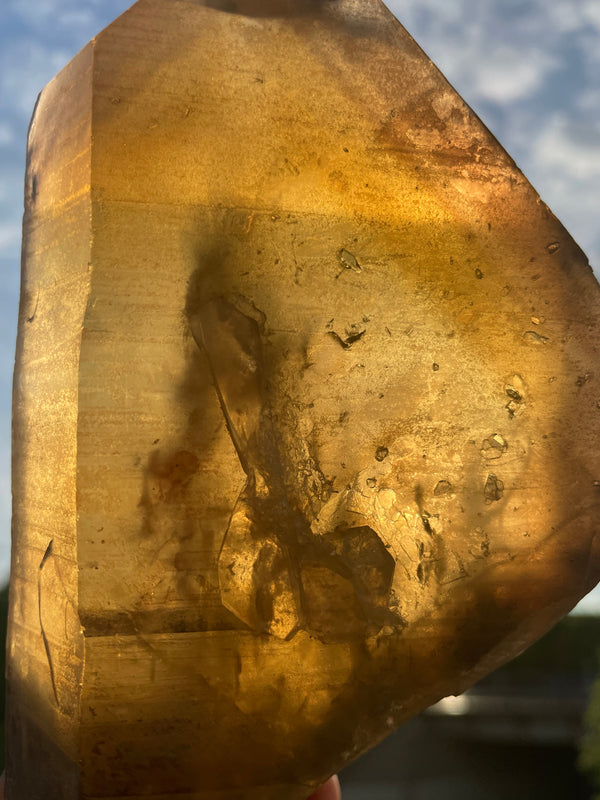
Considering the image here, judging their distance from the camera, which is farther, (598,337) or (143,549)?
(598,337)

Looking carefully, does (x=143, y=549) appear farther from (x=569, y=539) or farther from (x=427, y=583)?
(x=569, y=539)

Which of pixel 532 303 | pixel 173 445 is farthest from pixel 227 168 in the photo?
pixel 532 303

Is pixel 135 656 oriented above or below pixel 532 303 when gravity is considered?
below

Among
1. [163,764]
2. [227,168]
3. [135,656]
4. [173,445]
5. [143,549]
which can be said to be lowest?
[163,764]

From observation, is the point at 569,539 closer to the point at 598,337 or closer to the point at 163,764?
the point at 598,337

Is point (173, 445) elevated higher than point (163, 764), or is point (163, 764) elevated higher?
point (173, 445)

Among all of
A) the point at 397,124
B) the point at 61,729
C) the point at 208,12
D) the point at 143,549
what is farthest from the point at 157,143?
the point at 61,729
